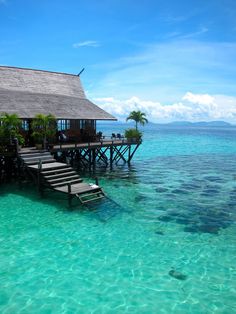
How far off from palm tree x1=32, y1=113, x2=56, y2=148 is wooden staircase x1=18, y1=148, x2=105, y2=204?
2211 millimetres

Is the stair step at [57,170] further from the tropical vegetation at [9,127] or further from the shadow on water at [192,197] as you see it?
the shadow on water at [192,197]

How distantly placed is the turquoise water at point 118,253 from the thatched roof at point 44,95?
285 inches

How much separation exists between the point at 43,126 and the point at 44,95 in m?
7.21

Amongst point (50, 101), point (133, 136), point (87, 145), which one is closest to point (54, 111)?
point (50, 101)

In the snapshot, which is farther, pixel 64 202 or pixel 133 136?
pixel 133 136

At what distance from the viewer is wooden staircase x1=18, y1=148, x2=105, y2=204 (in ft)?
58.3

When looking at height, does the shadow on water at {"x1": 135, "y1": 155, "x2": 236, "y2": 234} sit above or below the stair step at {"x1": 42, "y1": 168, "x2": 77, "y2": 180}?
below

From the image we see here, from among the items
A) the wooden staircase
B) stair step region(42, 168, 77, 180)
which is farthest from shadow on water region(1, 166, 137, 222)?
stair step region(42, 168, 77, 180)

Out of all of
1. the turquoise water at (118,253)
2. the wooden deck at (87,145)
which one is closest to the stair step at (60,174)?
the turquoise water at (118,253)

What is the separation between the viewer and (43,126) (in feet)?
75.1

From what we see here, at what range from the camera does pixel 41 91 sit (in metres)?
30.0

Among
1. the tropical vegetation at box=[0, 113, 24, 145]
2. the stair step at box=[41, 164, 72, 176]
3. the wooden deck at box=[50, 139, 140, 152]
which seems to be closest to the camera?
the stair step at box=[41, 164, 72, 176]

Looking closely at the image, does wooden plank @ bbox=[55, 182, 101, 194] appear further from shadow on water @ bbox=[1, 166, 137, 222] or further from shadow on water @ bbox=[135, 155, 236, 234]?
shadow on water @ bbox=[135, 155, 236, 234]

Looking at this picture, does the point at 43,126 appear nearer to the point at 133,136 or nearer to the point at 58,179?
the point at 58,179
